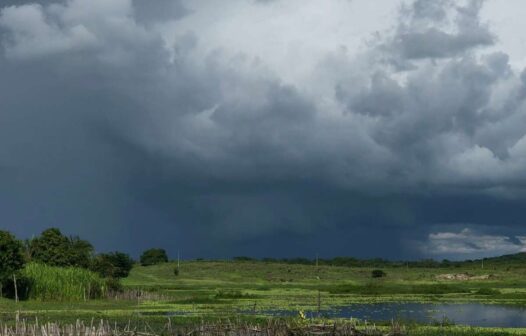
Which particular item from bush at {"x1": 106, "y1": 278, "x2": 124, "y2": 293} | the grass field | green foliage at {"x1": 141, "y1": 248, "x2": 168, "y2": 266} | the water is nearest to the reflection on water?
the water

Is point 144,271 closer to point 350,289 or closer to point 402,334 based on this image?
point 350,289

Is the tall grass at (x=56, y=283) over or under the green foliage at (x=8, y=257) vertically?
under

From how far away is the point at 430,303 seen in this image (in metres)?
74.0

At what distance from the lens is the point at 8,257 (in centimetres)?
6831

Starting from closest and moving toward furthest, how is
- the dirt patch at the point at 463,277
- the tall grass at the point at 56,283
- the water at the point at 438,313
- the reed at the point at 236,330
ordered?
the reed at the point at 236,330 < the water at the point at 438,313 < the tall grass at the point at 56,283 < the dirt patch at the point at 463,277

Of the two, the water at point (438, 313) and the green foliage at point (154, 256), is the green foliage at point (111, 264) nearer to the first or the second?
the water at point (438, 313)

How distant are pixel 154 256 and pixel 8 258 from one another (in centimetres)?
12202

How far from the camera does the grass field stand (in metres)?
57.0

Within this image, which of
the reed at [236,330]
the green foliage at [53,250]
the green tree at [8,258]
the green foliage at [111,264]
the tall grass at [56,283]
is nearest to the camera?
the reed at [236,330]

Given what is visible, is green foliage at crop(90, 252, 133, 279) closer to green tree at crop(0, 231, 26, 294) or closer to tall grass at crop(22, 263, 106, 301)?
tall grass at crop(22, 263, 106, 301)

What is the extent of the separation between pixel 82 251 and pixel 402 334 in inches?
2558

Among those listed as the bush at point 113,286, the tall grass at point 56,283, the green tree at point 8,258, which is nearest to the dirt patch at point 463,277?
the bush at point 113,286

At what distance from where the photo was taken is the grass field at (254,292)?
187ft

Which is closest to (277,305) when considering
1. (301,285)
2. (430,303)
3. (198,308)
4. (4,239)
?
(198,308)
